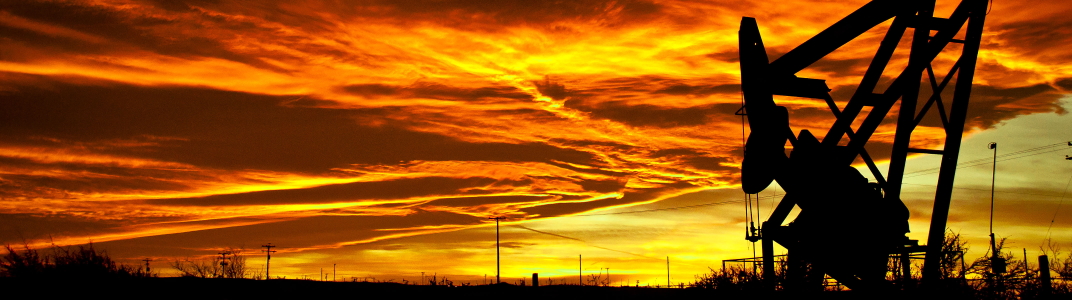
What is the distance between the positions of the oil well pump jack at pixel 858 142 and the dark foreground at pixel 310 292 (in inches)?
28.2

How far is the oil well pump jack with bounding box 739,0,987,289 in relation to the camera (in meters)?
11.8

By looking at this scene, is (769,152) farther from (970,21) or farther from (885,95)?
(970,21)

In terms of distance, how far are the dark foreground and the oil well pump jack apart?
2.35 feet

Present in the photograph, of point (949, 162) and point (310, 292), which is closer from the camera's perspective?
point (949, 162)

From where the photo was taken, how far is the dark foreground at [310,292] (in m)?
11.8

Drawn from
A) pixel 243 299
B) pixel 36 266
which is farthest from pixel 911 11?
pixel 36 266

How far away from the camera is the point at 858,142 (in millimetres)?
11867

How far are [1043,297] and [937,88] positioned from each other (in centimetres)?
375

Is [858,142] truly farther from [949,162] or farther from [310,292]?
[310,292]

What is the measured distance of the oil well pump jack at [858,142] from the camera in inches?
463

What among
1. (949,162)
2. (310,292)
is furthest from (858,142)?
(310,292)

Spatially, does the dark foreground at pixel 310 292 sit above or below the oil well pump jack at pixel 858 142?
below

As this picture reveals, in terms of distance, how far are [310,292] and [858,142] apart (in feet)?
29.5

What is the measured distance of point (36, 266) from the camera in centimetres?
1199
